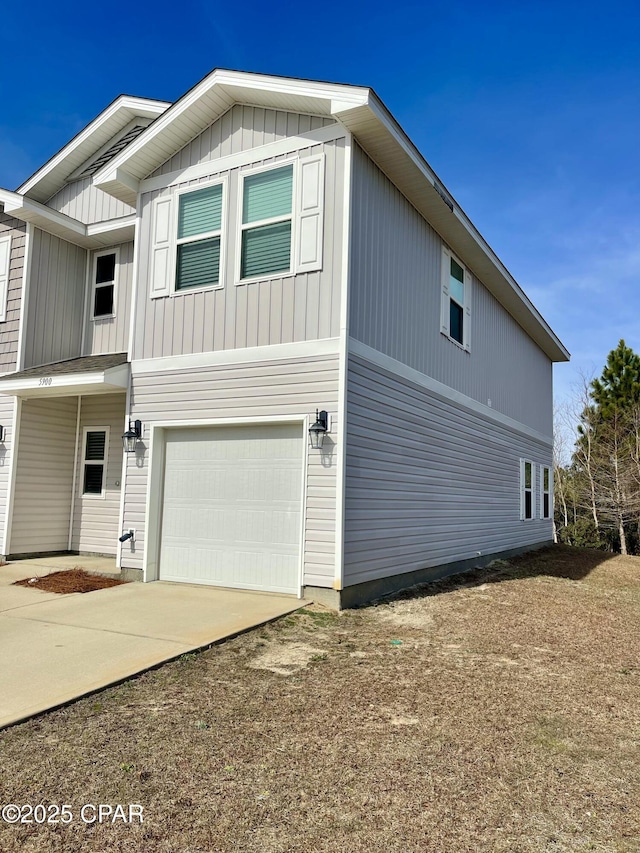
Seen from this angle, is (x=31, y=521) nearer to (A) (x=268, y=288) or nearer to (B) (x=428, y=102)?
(A) (x=268, y=288)

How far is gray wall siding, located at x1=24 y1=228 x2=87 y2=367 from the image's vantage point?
1089cm

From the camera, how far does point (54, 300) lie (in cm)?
1120

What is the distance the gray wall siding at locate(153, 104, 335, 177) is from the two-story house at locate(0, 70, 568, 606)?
0.10 ft

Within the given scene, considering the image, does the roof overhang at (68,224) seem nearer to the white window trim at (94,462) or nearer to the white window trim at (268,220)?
the white window trim at (268,220)

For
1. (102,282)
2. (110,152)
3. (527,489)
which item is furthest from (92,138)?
(527,489)

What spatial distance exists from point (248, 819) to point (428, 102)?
12946 millimetres

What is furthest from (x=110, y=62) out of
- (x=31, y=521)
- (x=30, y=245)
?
(x=31, y=521)

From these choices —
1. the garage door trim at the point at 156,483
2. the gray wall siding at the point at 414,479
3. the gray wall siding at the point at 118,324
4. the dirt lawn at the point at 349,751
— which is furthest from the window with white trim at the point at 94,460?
the dirt lawn at the point at 349,751

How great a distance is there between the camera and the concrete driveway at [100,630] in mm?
4527

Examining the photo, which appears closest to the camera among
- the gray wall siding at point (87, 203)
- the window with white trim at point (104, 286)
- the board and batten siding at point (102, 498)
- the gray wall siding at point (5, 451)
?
the gray wall siding at point (5, 451)

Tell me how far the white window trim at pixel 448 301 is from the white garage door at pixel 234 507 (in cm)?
437

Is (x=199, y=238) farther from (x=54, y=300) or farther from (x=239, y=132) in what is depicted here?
(x=54, y=300)

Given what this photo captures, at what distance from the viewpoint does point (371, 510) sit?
7996 mm

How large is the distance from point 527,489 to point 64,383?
11.6m
